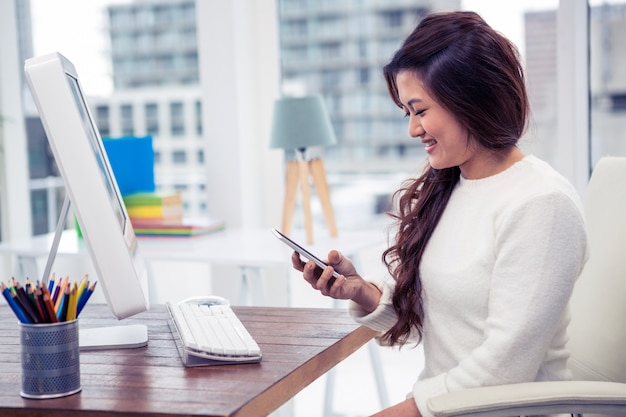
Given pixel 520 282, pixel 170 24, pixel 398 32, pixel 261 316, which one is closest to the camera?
pixel 520 282

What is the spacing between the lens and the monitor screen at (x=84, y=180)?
1.13 metres

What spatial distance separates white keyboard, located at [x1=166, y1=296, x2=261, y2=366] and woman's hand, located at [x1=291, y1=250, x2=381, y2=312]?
0.15 m

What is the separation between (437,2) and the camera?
3.03 metres

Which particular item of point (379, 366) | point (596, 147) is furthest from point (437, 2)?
point (379, 366)

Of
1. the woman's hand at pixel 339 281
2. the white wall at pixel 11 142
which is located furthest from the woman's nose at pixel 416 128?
the white wall at pixel 11 142

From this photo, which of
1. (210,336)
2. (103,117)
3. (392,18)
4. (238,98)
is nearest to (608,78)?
(392,18)

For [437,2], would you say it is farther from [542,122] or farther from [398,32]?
[542,122]

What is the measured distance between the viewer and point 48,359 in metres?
1.12

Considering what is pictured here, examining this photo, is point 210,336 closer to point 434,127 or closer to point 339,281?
point 339,281

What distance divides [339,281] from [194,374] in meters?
0.33

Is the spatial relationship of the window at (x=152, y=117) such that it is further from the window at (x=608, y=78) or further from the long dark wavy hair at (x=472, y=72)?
the long dark wavy hair at (x=472, y=72)

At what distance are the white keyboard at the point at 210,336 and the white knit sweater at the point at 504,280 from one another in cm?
29

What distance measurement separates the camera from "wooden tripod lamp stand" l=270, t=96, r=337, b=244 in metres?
2.70

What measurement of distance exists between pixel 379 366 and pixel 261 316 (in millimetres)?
1109
